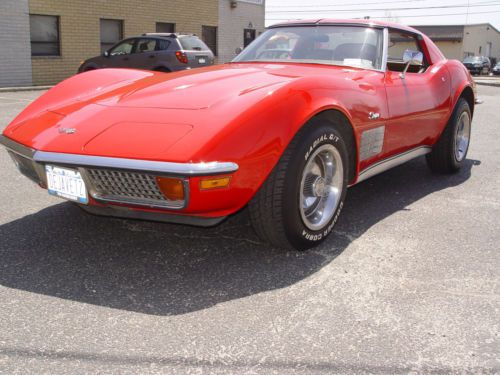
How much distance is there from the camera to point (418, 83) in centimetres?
434

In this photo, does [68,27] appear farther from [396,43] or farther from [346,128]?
[346,128]

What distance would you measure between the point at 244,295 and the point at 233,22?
22.1 metres

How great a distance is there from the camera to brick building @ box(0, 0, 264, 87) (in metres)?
15.2

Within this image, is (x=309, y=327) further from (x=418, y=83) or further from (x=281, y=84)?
(x=418, y=83)

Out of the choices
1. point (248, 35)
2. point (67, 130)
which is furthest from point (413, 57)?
point (248, 35)

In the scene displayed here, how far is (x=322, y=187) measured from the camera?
3.30m

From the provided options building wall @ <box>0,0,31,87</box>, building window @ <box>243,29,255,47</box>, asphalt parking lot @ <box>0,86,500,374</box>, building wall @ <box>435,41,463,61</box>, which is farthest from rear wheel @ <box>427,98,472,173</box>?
building wall @ <box>435,41,463,61</box>

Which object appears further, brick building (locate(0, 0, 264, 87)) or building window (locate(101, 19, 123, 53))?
building window (locate(101, 19, 123, 53))

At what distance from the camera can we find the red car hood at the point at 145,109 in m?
2.67

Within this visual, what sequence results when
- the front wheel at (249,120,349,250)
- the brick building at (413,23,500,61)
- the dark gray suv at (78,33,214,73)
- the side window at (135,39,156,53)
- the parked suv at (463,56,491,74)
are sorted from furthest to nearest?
the brick building at (413,23,500,61)
the parked suv at (463,56,491,74)
the side window at (135,39,156,53)
the dark gray suv at (78,33,214,73)
the front wheel at (249,120,349,250)

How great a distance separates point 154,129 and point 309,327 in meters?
1.21

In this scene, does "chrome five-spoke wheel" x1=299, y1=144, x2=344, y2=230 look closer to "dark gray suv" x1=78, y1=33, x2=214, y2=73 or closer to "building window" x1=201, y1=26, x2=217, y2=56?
"dark gray suv" x1=78, y1=33, x2=214, y2=73

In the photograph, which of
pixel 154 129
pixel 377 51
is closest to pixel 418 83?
pixel 377 51

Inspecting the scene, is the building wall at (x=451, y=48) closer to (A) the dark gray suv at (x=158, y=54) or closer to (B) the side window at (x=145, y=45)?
(A) the dark gray suv at (x=158, y=54)
